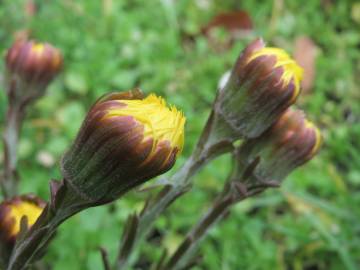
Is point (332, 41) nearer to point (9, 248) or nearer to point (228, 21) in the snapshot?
point (228, 21)

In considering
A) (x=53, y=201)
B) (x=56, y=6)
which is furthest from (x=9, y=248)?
(x=56, y=6)

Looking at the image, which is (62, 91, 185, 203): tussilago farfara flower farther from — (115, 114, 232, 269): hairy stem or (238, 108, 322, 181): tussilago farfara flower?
(238, 108, 322, 181): tussilago farfara flower

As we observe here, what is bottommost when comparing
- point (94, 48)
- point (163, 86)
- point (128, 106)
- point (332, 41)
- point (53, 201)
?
point (332, 41)

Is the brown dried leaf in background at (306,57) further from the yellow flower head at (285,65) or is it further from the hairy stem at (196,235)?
the yellow flower head at (285,65)

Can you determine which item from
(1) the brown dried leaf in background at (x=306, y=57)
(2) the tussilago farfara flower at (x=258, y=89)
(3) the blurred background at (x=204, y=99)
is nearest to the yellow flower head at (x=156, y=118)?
(2) the tussilago farfara flower at (x=258, y=89)

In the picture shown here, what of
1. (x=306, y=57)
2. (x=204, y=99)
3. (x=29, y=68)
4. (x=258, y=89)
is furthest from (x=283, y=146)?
(x=306, y=57)

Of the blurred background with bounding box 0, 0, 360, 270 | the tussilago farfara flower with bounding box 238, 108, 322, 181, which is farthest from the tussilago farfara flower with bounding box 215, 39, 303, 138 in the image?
the blurred background with bounding box 0, 0, 360, 270

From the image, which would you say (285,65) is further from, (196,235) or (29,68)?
(29,68)
